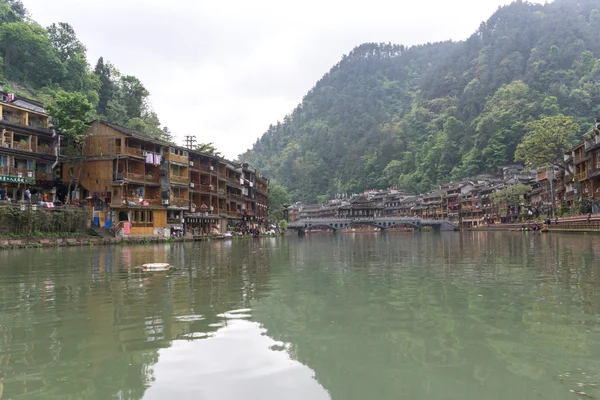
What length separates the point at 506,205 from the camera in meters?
95.4

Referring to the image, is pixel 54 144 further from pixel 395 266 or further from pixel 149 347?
pixel 149 347

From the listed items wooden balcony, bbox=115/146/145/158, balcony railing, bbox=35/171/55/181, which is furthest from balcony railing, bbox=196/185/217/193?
balcony railing, bbox=35/171/55/181

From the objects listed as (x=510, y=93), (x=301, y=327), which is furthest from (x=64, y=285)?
(x=510, y=93)

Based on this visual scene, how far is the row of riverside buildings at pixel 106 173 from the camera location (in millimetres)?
42000

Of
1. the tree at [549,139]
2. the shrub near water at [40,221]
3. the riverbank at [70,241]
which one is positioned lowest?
the riverbank at [70,241]

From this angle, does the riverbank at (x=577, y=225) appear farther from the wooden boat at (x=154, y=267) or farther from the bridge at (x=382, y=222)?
the bridge at (x=382, y=222)

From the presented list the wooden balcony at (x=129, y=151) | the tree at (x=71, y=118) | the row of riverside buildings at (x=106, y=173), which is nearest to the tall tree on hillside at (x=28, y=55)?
the row of riverside buildings at (x=106, y=173)

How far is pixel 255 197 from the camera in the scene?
86.8m

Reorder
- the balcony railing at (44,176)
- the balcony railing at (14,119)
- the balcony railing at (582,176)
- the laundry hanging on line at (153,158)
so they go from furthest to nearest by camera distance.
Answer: the balcony railing at (582,176)
the laundry hanging on line at (153,158)
the balcony railing at (44,176)
the balcony railing at (14,119)

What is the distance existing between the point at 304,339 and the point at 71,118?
4541 cm

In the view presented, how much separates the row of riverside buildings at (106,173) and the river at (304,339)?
3339cm

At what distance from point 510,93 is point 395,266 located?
134 meters

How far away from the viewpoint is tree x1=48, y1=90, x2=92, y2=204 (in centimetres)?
4347

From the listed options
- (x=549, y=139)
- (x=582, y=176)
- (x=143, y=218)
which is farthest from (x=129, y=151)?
(x=582, y=176)
